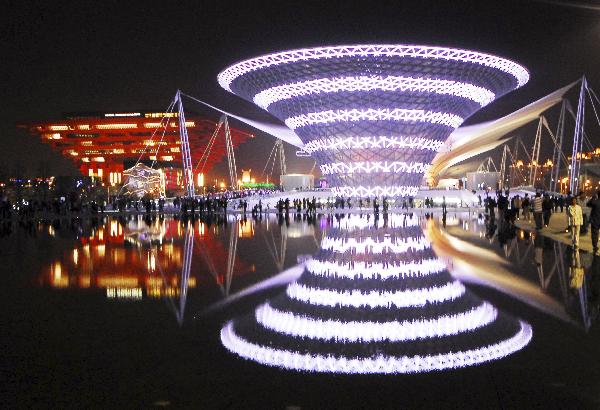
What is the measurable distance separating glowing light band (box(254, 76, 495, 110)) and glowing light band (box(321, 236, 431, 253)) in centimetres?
3433

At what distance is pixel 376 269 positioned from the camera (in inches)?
519

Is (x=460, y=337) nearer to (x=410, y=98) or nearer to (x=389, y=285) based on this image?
(x=389, y=285)

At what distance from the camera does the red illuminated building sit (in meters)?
137

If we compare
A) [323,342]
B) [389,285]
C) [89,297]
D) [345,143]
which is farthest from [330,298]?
[345,143]

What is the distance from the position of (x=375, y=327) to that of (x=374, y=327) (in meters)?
0.01

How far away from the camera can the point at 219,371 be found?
589cm

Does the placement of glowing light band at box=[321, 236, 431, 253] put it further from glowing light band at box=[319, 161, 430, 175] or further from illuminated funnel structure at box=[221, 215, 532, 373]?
glowing light band at box=[319, 161, 430, 175]

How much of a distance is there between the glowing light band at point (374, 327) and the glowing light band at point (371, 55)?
4185 cm

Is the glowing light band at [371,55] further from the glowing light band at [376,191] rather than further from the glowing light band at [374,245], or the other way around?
the glowing light band at [374,245]

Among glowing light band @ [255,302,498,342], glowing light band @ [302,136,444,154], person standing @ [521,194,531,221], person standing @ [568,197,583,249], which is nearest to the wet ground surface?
glowing light band @ [255,302,498,342]

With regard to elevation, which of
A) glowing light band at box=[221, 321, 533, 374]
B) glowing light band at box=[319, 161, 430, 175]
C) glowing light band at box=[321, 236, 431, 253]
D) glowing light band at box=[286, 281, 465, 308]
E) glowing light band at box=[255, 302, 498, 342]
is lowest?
glowing light band at box=[321, 236, 431, 253]

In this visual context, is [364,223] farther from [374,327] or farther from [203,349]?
[203,349]

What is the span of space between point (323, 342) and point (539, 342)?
7.19ft

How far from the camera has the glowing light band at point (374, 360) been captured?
587 cm
